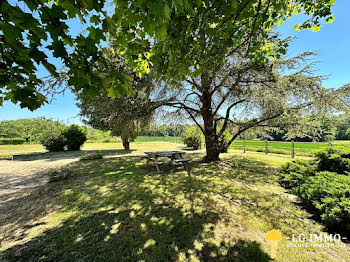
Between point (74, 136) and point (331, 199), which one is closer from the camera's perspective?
point (331, 199)

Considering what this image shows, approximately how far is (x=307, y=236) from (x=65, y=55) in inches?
168

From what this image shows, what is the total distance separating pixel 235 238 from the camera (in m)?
2.37

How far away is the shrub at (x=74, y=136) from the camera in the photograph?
16.5m

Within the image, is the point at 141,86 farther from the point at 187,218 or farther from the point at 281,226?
the point at 281,226

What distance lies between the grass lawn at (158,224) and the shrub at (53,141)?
13.4m

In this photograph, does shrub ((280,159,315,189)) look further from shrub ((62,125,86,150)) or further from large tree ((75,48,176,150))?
shrub ((62,125,86,150))

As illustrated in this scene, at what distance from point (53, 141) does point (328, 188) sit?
1986cm

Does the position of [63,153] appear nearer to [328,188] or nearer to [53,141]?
[53,141]

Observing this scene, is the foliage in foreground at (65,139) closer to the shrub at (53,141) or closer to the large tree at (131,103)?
the shrub at (53,141)

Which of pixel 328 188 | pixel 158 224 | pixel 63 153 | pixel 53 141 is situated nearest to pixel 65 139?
pixel 53 141

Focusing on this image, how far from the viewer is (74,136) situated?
16672 mm

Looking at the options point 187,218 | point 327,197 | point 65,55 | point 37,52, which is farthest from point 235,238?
point 37,52

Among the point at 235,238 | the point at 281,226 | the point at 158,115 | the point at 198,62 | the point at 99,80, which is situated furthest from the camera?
the point at 158,115

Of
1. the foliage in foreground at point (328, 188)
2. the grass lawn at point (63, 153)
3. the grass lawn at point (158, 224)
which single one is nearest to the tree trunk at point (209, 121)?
the foliage in foreground at point (328, 188)
